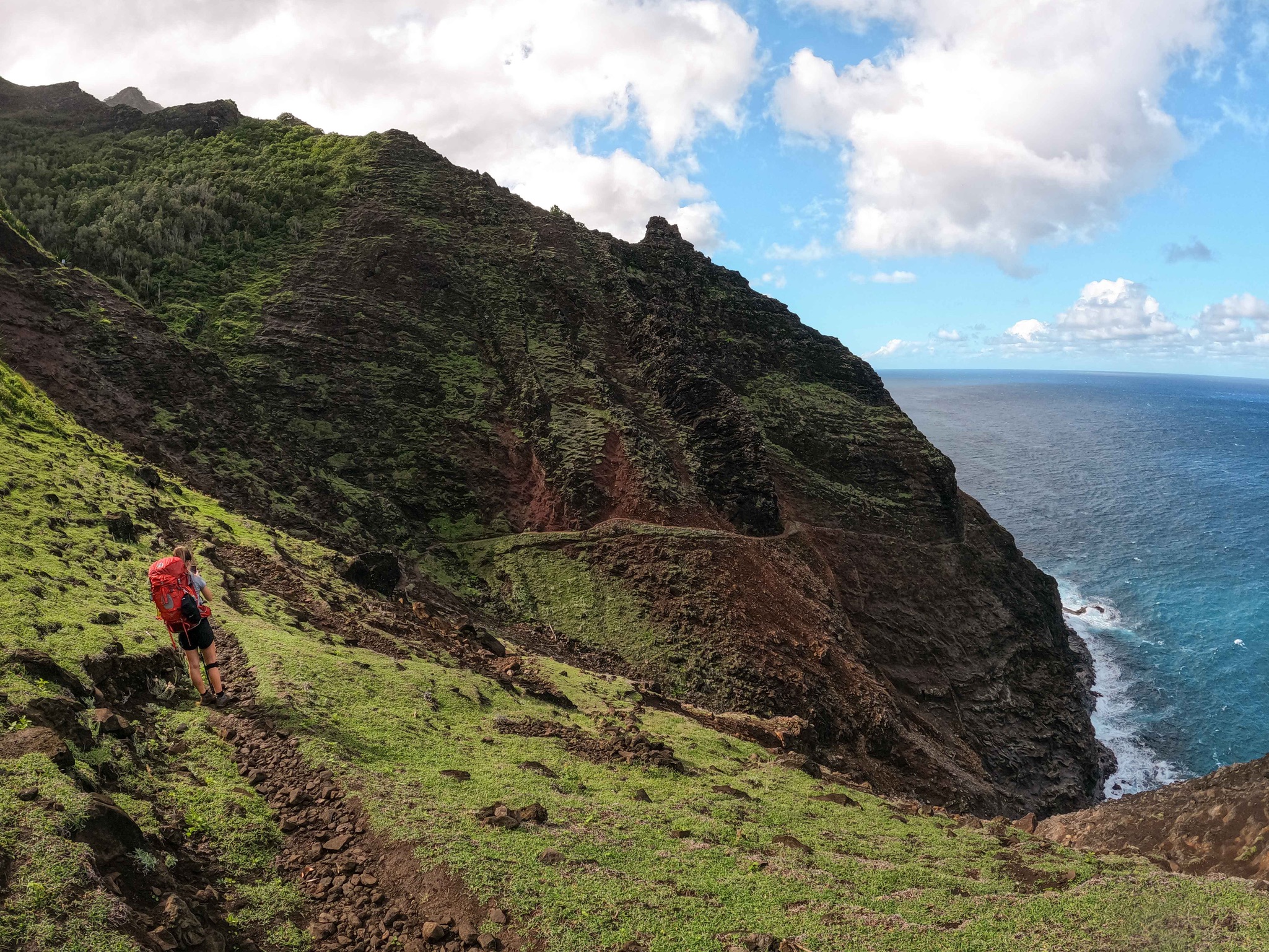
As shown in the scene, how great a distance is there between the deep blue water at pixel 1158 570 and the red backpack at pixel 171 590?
49.6 metres

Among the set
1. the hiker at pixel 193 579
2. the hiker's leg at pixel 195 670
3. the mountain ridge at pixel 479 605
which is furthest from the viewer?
the hiker's leg at pixel 195 670

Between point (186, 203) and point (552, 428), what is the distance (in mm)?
26925

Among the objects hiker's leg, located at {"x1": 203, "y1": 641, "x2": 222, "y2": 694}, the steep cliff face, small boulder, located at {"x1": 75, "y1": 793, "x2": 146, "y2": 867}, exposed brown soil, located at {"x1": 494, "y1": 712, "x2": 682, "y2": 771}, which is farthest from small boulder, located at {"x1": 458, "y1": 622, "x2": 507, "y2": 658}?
small boulder, located at {"x1": 75, "y1": 793, "x2": 146, "y2": 867}

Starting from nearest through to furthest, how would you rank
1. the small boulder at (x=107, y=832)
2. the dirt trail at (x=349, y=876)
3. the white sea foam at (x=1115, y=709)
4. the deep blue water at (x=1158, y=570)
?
the small boulder at (x=107, y=832), the dirt trail at (x=349, y=876), the white sea foam at (x=1115, y=709), the deep blue water at (x=1158, y=570)

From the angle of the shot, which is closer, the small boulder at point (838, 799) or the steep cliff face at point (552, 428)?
the small boulder at point (838, 799)

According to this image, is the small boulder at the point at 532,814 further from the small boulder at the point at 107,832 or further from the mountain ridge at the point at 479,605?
the small boulder at the point at 107,832

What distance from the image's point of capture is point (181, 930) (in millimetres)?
7695

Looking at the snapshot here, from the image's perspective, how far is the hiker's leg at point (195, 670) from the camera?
1230 cm

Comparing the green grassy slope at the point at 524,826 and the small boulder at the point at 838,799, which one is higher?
the green grassy slope at the point at 524,826

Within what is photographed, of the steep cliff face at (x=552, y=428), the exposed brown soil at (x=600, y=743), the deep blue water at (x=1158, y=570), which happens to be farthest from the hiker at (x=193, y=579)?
the deep blue water at (x=1158, y=570)

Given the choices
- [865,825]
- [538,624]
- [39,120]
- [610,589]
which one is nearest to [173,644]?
[865,825]

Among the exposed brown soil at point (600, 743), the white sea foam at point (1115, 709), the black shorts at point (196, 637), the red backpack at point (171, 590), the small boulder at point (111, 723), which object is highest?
the red backpack at point (171, 590)

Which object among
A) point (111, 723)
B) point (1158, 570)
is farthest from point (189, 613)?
point (1158, 570)

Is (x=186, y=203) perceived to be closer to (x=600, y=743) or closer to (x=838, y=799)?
(x=600, y=743)
